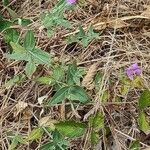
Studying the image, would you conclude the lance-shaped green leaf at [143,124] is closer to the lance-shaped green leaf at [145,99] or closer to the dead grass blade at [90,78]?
the lance-shaped green leaf at [145,99]

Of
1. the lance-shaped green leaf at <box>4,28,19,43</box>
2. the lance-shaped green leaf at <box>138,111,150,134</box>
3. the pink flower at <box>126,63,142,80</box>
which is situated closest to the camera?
the lance-shaped green leaf at <box>138,111,150,134</box>

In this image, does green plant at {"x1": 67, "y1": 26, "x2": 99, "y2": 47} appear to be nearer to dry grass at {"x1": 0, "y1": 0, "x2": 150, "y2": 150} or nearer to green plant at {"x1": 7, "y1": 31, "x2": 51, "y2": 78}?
dry grass at {"x1": 0, "y1": 0, "x2": 150, "y2": 150}

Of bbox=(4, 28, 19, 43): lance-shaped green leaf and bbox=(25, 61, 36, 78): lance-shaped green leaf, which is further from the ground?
bbox=(4, 28, 19, 43): lance-shaped green leaf

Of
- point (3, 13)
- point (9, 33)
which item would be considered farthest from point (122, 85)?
point (3, 13)

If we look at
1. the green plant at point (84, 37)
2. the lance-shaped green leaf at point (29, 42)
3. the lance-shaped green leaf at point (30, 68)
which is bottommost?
the lance-shaped green leaf at point (30, 68)

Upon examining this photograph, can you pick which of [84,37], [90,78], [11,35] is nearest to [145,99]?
[90,78]

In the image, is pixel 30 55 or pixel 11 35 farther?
pixel 11 35

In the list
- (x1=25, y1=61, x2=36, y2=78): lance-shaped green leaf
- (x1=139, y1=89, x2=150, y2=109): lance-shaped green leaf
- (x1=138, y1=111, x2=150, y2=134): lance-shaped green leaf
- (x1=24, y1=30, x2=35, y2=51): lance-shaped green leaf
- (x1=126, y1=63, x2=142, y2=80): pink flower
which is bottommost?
(x1=138, y1=111, x2=150, y2=134): lance-shaped green leaf

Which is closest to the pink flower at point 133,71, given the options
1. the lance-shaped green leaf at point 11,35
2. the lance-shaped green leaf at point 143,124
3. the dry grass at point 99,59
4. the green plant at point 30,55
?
the dry grass at point 99,59

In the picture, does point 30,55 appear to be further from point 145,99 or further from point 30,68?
point 145,99

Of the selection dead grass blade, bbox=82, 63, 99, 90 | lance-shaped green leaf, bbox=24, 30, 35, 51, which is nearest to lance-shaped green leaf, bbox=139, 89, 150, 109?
dead grass blade, bbox=82, 63, 99, 90
